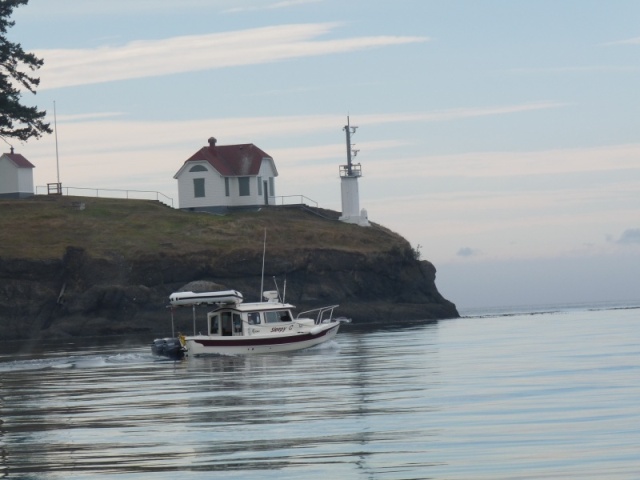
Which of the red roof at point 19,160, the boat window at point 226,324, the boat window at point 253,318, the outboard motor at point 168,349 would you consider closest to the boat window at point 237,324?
the boat window at point 226,324

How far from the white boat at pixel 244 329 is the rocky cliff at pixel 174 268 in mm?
29915

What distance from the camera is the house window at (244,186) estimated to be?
361 feet

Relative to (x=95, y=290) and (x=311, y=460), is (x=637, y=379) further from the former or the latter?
(x=95, y=290)

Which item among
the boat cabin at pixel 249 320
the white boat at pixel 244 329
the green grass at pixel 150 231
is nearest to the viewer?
the white boat at pixel 244 329

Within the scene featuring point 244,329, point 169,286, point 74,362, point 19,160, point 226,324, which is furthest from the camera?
point 19,160

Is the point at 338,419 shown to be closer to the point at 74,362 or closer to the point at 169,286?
the point at 74,362

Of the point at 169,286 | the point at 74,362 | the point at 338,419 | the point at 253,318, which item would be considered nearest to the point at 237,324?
the point at 253,318

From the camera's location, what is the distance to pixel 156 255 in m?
90.5

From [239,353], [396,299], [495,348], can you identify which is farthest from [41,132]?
[495,348]

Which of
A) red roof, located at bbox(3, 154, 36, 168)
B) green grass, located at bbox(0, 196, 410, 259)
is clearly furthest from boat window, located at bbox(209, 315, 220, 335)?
red roof, located at bbox(3, 154, 36, 168)

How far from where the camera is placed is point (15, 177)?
105000 mm

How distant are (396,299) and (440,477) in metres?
81.3

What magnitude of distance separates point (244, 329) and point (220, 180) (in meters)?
58.4

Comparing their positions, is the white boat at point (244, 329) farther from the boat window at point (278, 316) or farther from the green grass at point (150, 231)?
the green grass at point (150, 231)
